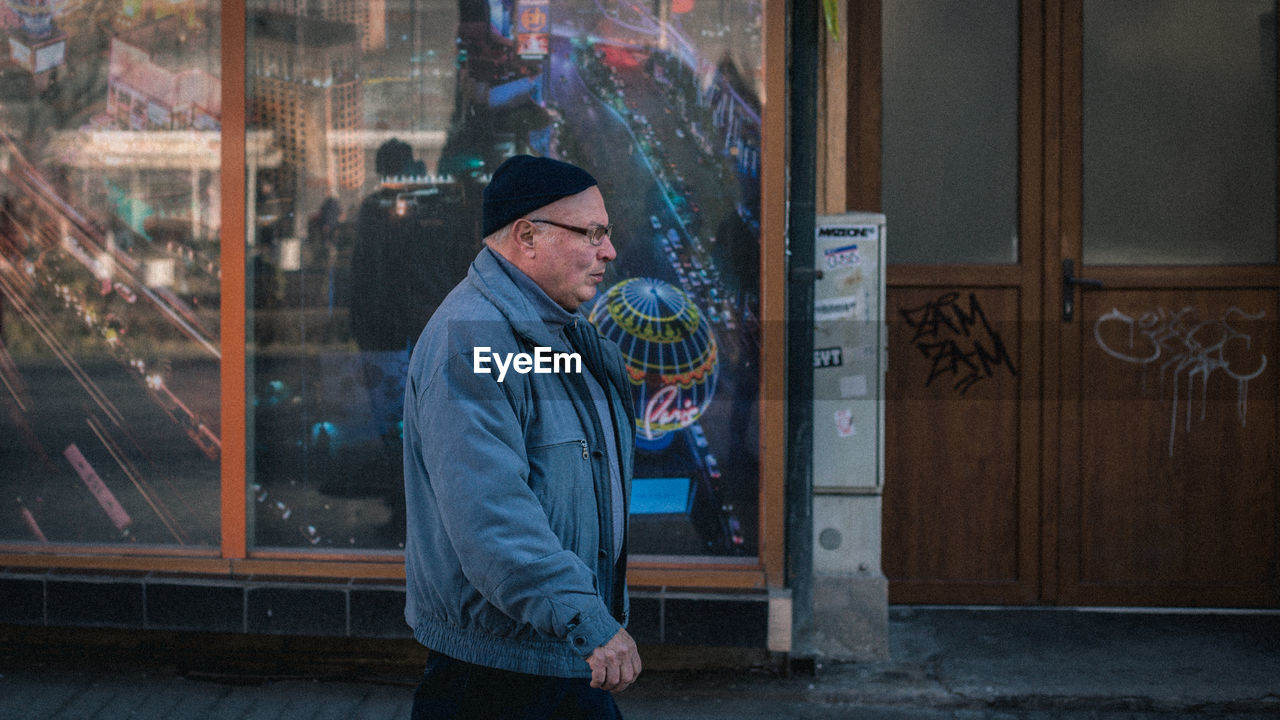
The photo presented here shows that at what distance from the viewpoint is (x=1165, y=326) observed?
19.5 feet

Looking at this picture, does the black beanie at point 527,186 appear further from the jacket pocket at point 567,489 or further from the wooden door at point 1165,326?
the wooden door at point 1165,326

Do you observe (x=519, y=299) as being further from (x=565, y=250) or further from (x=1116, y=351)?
(x=1116, y=351)

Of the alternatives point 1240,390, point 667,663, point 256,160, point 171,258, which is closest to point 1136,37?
point 1240,390

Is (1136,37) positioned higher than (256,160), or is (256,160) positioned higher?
(1136,37)

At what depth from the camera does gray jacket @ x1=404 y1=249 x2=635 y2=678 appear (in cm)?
219

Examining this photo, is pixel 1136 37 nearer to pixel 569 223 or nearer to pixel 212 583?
pixel 569 223

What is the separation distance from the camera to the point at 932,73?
5945 millimetres

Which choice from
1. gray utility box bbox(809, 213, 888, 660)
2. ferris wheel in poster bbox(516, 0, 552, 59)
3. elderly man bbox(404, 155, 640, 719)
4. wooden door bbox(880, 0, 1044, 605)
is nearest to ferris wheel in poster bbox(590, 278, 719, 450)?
gray utility box bbox(809, 213, 888, 660)

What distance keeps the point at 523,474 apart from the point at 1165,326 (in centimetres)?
458

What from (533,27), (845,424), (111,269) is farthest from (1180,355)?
(111,269)

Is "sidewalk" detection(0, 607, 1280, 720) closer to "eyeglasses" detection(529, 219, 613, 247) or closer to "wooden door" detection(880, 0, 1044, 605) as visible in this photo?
"wooden door" detection(880, 0, 1044, 605)

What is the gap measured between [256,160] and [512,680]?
11.9ft

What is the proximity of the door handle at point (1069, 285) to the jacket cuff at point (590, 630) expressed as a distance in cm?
434

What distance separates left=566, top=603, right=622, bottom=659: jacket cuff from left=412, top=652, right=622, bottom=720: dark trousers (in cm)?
26
